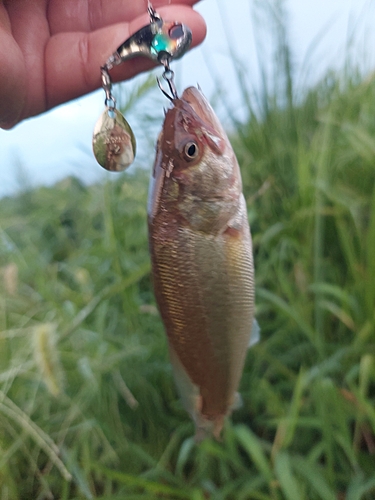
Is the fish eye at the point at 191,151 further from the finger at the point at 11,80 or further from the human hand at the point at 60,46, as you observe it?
the finger at the point at 11,80

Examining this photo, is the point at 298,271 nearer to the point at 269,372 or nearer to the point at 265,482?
the point at 269,372

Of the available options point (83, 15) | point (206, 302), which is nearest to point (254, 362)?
point (206, 302)

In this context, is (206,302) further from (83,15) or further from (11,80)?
(83,15)

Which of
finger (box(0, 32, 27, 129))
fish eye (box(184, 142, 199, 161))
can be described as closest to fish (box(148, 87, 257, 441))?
fish eye (box(184, 142, 199, 161))

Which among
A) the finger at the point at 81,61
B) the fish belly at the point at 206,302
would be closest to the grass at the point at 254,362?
the fish belly at the point at 206,302

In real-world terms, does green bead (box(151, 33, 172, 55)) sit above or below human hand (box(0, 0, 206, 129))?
below

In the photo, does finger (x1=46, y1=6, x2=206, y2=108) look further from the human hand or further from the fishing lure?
the fishing lure
